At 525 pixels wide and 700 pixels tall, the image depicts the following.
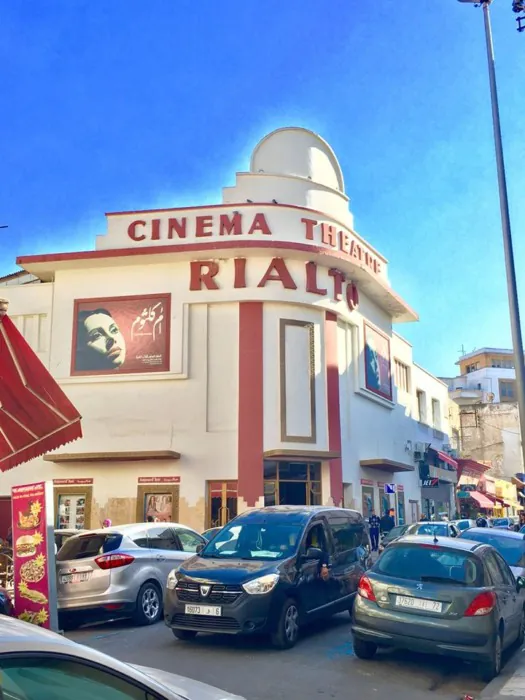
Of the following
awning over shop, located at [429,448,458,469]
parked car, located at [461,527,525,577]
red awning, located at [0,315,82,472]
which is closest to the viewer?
red awning, located at [0,315,82,472]

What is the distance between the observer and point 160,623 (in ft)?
35.8

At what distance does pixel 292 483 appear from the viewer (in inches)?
978

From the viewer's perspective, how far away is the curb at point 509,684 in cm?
663

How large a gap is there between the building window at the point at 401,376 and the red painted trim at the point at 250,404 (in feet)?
40.7

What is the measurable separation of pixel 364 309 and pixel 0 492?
16.5m

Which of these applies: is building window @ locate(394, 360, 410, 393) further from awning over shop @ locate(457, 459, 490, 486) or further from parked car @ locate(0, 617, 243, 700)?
parked car @ locate(0, 617, 243, 700)

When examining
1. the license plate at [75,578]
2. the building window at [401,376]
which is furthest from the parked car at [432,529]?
the building window at [401,376]

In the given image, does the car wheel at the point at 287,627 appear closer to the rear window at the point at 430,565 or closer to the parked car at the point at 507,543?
the rear window at the point at 430,565

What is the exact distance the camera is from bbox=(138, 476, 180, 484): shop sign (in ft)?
79.6

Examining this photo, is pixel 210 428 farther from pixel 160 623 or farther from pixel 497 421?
pixel 497 421

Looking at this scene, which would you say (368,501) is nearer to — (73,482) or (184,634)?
(73,482)

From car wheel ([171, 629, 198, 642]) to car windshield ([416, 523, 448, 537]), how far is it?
930 centimetres

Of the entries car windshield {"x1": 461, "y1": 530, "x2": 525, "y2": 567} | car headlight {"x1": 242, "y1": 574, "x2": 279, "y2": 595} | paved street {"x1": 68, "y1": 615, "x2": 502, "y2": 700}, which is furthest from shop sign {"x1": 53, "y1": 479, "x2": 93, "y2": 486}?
car headlight {"x1": 242, "y1": 574, "x2": 279, "y2": 595}

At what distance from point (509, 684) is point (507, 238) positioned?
28.1 ft
